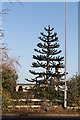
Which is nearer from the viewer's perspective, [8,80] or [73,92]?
[73,92]

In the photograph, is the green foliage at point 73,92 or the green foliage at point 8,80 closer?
the green foliage at point 73,92

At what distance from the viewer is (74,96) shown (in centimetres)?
1510

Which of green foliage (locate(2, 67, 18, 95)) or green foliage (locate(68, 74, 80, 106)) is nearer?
green foliage (locate(68, 74, 80, 106))

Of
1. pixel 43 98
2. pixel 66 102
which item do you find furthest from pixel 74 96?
pixel 43 98

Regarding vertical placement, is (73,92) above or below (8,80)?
below

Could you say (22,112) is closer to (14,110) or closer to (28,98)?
(14,110)

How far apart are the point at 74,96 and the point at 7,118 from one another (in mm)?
5085

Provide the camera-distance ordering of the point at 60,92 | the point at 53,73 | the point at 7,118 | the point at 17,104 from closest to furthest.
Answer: the point at 7,118, the point at 17,104, the point at 60,92, the point at 53,73

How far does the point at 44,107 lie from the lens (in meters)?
14.4

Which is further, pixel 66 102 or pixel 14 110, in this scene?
pixel 66 102

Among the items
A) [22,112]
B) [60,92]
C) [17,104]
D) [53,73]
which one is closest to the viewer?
[22,112]

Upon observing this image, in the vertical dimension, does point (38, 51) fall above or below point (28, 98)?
above

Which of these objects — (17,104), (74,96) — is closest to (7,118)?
(17,104)

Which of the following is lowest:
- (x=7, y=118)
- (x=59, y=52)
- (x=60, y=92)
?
(x=7, y=118)
